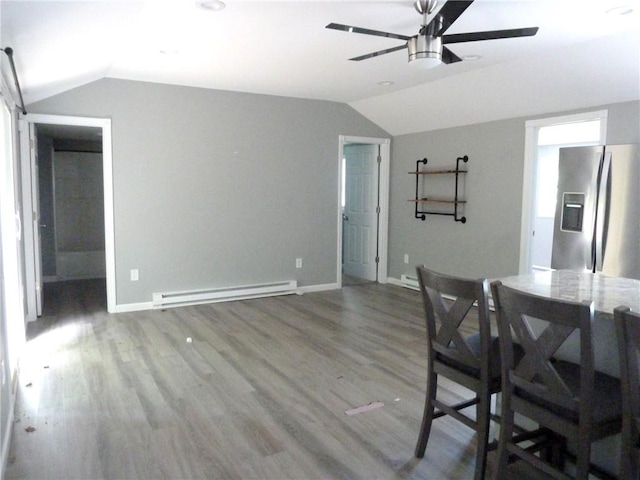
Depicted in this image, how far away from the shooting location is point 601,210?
12.9ft

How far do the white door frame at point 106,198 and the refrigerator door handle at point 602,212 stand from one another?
15.4ft

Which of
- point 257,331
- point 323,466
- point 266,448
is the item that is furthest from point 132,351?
point 323,466

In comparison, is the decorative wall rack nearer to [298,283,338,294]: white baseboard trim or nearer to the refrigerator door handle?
[298,283,338,294]: white baseboard trim

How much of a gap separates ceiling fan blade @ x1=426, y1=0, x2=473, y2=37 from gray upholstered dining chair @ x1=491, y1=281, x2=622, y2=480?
1.41 metres

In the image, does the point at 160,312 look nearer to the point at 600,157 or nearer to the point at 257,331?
the point at 257,331

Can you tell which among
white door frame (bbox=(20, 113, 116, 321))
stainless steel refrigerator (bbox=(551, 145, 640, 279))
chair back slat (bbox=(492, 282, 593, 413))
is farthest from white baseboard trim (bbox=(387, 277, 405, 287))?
chair back slat (bbox=(492, 282, 593, 413))

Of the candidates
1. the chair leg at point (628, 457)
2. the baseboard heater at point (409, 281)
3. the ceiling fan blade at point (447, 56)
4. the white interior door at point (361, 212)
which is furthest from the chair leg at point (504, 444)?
the white interior door at point (361, 212)

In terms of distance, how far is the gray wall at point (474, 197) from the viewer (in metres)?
5.19

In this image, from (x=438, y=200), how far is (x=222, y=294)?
2992 millimetres

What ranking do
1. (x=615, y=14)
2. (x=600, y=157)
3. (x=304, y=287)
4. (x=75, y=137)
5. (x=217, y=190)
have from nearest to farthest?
(x=615, y=14) → (x=600, y=157) → (x=217, y=190) → (x=304, y=287) → (x=75, y=137)

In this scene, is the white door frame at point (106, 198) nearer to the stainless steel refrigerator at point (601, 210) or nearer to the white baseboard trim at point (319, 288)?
the white baseboard trim at point (319, 288)

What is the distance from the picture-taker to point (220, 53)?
158 inches

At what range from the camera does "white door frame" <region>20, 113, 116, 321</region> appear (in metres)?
4.64

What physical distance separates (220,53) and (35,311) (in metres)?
3.26
